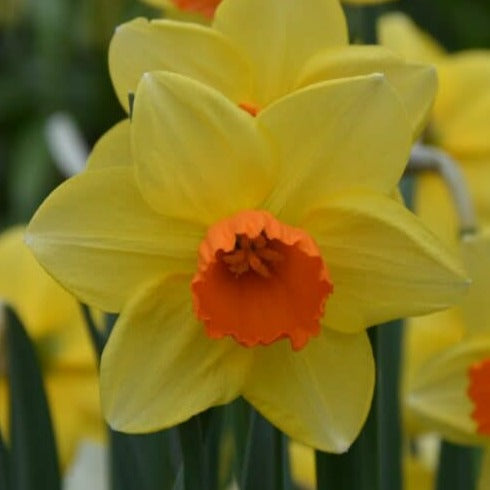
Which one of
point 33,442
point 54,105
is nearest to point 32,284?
point 33,442

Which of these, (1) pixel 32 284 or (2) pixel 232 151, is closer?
(2) pixel 232 151

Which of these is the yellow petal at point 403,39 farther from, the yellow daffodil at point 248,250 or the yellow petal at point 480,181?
the yellow daffodil at point 248,250

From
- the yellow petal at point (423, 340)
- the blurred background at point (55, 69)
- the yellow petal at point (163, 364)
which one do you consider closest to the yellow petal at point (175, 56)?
the yellow petal at point (163, 364)

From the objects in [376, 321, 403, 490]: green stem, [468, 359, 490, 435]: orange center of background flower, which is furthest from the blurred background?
[468, 359, 490, 435]: orange center of background flower

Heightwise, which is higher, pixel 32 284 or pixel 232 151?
pixel 232 151

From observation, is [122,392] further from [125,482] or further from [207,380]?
[125,482]

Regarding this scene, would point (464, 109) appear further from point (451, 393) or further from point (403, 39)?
point (451, 393)

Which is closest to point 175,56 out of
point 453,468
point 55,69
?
point 453,468
